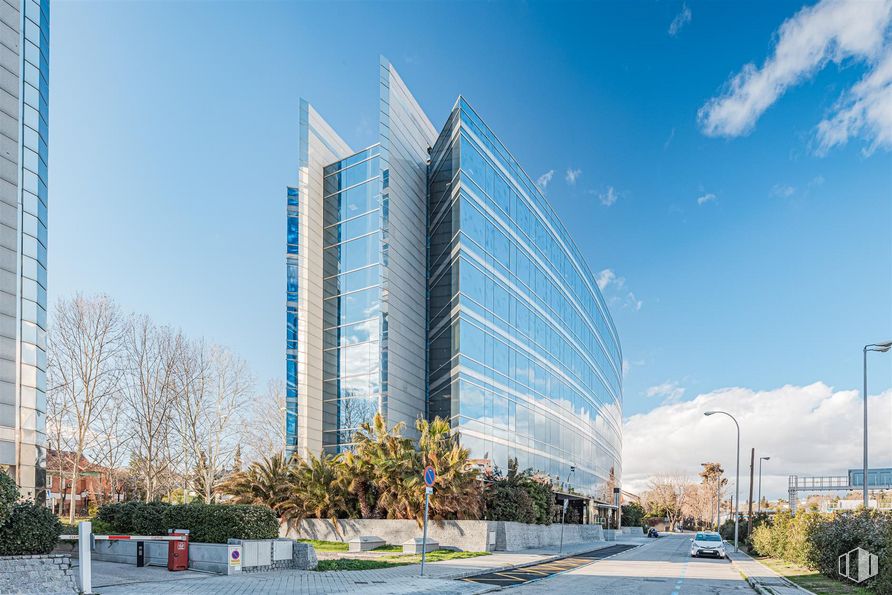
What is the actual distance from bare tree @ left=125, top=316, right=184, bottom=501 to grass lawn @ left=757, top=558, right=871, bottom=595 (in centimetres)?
3241

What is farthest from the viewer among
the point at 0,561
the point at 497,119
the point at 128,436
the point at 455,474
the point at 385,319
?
the point at 497,119

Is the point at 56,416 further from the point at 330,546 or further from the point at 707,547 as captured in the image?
the point at 707,547

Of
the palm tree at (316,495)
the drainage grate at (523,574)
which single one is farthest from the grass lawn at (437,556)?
the palm tree at (316,495)

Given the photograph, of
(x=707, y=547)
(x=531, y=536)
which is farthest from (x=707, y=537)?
(x=531, y=536)

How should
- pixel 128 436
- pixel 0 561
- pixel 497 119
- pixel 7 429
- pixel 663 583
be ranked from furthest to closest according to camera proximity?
pixel 497 119 → pixel 128 436 → pixel 7 429 → pixel 663 583 → pixel 0 561

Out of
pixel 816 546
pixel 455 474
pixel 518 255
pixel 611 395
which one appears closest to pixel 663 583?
pixel 816 546

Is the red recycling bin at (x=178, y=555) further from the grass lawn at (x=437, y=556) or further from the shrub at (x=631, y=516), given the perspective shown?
the shrub at (x=631, y=516)

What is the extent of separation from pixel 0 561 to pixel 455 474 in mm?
18836

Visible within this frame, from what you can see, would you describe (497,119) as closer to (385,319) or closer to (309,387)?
(385,319)

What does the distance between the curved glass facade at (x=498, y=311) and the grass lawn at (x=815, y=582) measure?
647 inches

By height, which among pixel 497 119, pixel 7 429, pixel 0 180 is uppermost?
pixel 497 119

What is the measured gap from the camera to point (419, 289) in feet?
135

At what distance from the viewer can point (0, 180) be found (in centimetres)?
2278

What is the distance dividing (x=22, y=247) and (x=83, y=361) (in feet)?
50.4
